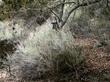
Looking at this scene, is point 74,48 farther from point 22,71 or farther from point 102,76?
point 22,71

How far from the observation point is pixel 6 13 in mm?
7266

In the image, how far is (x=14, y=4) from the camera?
6.97 meters

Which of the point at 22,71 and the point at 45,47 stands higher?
the point at 45,47


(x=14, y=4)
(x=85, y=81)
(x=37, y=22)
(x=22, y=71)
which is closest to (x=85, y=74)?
(x=85, y=81)

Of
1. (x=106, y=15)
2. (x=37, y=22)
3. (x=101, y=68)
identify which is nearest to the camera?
(x=101, y=68)

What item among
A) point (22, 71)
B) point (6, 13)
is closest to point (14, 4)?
point (6, 13)

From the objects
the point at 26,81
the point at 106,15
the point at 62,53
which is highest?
the point at 106,15

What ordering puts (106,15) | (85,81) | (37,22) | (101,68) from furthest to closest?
(37,22) → (106,15) → (101,68) → (85,81)

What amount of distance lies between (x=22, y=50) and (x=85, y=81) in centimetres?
221

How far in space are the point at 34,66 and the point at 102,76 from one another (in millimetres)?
1864

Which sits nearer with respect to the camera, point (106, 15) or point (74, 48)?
point (74, 48)

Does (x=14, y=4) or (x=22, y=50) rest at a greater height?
(x=14, y=4)

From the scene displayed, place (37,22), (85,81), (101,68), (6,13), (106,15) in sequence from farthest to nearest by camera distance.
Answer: (37,22), (106,15), (6,13), (101,68), (85,81)

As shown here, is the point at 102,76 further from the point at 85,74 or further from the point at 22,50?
the point at 22,50
